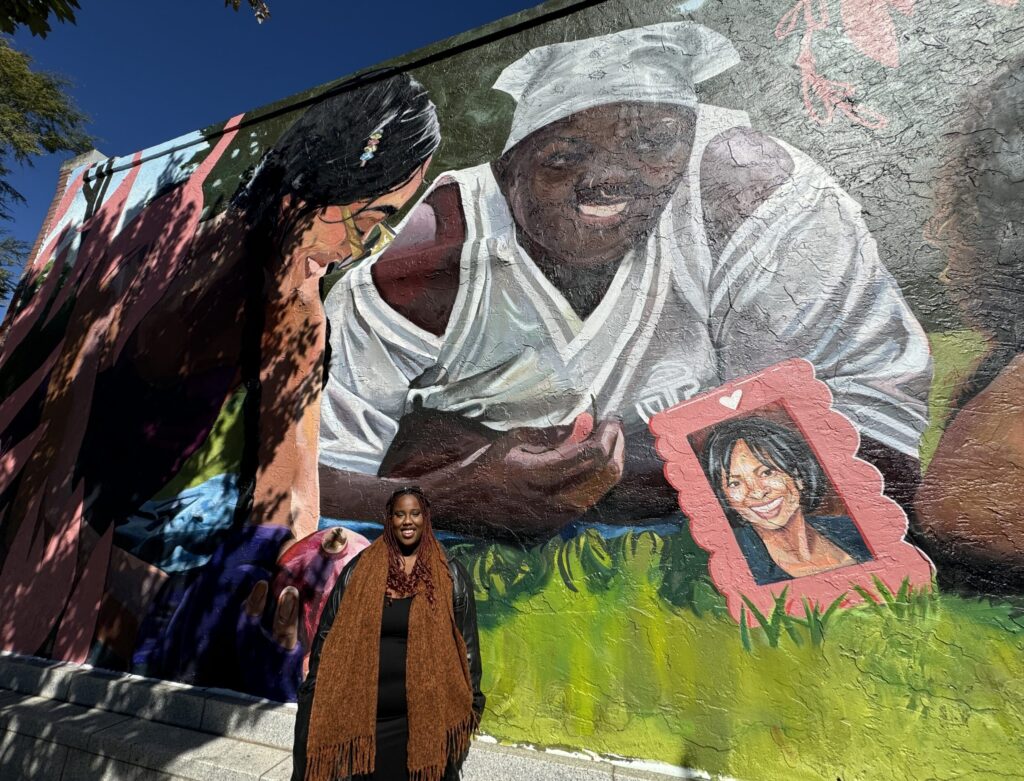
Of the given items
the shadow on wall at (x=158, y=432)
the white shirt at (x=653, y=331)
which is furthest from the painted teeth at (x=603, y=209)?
the shadow on wall at (x=158, y=432)

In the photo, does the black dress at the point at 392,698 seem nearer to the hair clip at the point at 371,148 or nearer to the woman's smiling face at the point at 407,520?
the woman's smiling face at the point at 407,520

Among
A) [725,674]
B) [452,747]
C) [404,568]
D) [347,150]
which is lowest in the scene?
[452,747]

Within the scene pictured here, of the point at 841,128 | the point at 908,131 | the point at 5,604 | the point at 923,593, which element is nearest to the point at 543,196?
the point at 841,128

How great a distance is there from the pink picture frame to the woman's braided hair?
5.51ft

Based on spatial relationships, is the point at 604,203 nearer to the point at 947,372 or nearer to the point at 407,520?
the point at 947,372

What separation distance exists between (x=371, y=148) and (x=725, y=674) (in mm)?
4983

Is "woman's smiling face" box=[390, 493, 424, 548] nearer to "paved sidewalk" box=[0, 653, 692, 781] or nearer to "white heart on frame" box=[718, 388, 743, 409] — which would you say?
"paved sidewalk" box=[0, 653, 692, 781]

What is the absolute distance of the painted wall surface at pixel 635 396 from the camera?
281 cm

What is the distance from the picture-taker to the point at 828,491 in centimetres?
302

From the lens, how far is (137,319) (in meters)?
5.90

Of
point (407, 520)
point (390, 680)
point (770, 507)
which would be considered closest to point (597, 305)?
point (770, 507)

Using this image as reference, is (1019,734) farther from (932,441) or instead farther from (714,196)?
(714,196)

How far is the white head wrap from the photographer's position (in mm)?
3855

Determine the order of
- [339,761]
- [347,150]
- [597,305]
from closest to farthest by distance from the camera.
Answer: [339,761] → [597,305] → [347,150]
